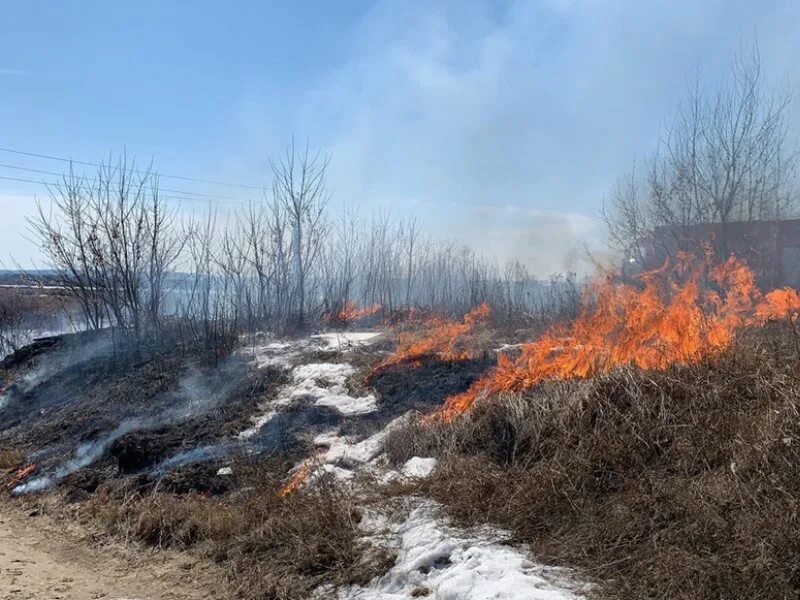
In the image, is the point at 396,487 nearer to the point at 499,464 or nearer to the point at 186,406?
the point at 499,464

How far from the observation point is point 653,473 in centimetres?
476

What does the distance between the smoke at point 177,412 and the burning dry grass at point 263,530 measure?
188 cm

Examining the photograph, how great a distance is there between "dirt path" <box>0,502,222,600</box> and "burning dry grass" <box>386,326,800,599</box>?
248cm

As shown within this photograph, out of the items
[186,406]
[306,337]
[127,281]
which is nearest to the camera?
[186,406]

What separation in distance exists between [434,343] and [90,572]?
7563 millimetres

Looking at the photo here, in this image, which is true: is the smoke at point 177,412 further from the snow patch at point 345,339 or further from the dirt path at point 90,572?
the snow patch at point 345,339

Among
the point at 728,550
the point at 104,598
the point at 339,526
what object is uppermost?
the point at 728,550

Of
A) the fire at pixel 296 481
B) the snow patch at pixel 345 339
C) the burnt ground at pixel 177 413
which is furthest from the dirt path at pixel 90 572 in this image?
the snow patch at pixel 345 339

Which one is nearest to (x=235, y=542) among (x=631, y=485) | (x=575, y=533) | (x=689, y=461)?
(x=575, y=533)

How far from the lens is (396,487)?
6.04 m

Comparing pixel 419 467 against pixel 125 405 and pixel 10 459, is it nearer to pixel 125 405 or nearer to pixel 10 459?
pixel 10 459

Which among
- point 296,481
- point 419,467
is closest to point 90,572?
point 296,481

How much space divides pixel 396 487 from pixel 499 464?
109cm

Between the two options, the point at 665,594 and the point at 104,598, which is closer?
the point at 665,594
